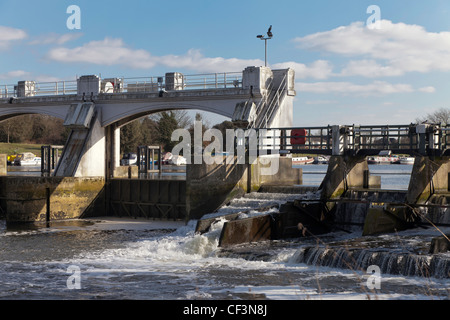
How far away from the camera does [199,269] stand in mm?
16906

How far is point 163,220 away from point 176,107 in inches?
245

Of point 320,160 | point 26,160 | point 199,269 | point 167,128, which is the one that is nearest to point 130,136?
point 167,128

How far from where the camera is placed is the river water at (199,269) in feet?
44.6

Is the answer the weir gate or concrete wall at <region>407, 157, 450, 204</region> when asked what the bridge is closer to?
the weir gate

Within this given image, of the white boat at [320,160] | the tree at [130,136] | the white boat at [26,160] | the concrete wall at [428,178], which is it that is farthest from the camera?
the white boat at [320,160]

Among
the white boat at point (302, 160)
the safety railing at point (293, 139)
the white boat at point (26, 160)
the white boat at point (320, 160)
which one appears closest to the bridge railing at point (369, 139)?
the safety railing at point (293, 139)

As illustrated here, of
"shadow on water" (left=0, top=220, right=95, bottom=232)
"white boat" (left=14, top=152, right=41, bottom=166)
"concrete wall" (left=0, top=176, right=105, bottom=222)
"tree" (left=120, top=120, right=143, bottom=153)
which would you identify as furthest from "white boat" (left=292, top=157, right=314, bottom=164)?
"shadow on water" (left=0, top=220, right=95, bottom=232)

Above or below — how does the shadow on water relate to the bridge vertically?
below

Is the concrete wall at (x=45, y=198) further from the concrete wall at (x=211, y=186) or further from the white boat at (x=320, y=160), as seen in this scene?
the white boat at (x=320, y=160)

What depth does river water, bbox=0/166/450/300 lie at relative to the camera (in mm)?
13602

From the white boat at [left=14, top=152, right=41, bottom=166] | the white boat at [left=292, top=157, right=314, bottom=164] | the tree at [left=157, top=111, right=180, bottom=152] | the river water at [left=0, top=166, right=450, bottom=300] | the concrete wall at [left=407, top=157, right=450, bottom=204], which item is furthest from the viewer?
the white boat at [left=292, top=157, right=314, bottom=164]

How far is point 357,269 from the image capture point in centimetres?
1617
